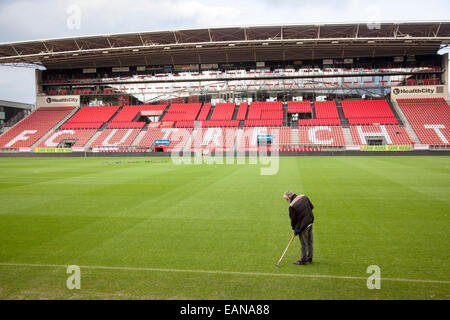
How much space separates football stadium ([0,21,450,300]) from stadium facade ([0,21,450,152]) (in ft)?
0.96

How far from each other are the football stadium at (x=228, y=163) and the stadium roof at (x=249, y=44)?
0.36 metres

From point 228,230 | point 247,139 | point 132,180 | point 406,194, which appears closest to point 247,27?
point 247,139

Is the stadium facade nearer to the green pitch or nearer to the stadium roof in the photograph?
the stadium roof

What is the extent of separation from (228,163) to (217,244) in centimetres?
1998

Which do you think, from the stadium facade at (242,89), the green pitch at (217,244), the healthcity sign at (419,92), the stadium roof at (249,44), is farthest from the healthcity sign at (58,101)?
the healthcity sign at (419,92)

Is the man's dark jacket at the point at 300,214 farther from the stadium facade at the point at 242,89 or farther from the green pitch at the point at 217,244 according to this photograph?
the stadium facade at the point at 242,89

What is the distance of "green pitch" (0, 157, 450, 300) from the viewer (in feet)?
15.4

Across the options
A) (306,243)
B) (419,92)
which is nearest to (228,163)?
(306,243)

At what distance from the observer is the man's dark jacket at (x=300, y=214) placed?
5.32m

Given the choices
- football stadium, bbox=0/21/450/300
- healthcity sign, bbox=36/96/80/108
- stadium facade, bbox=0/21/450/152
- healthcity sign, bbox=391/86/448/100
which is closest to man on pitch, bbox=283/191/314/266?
football stadium, bbox=0/21/450/300
